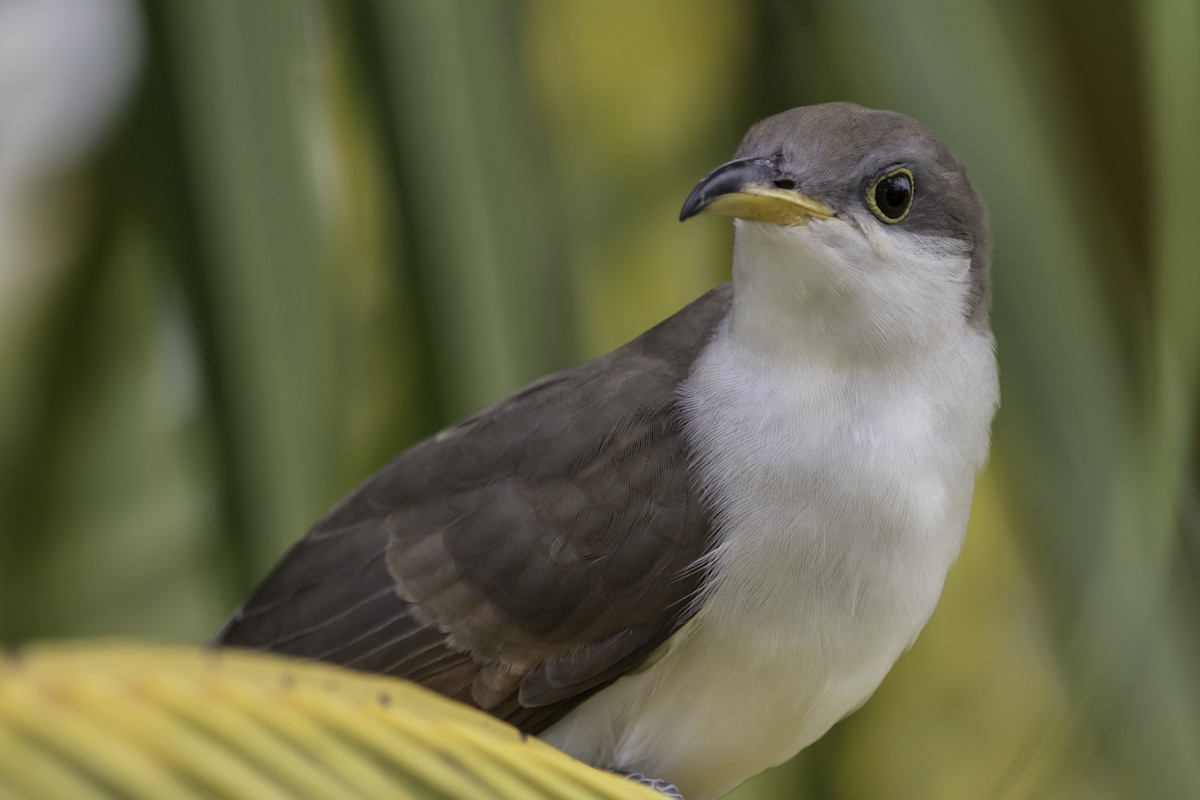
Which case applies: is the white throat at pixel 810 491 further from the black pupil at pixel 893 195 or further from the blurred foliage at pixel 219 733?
the blurred foliage at pixel 219 733

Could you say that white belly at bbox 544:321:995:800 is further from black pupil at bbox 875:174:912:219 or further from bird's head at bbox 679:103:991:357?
black pupil at bbox 875:174:912:219

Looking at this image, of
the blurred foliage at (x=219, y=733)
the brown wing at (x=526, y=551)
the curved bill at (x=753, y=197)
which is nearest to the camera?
the blurred foliage at (x=219, y=733)

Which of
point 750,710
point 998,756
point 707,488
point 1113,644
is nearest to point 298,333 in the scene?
point 707,488

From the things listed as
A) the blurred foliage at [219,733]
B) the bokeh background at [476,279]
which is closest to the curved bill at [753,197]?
the bokeh background at [476,279]

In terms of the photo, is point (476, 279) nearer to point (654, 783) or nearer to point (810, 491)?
point (810, 491)

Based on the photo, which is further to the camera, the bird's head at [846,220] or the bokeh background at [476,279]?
the bokeh background at [476,279]

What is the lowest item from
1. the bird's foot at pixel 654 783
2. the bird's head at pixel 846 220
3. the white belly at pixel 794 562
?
the bird's foot at pixel 654 783

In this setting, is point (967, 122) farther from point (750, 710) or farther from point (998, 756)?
point (998, 756)

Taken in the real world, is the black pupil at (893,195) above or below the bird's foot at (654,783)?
above
